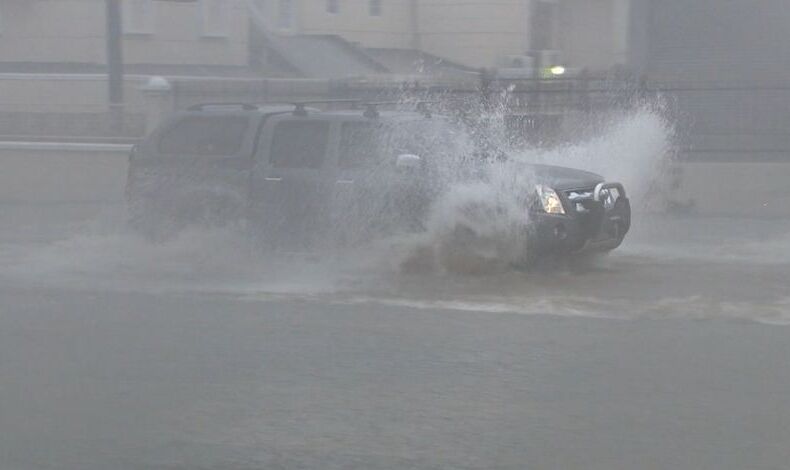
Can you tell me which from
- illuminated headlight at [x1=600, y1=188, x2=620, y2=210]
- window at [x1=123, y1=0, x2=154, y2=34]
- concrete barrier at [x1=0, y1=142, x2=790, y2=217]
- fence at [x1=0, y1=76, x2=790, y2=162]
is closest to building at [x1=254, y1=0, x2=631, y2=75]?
window at [x1=123, y1=0, x2=154, y2=34]

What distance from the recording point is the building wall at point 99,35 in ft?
124

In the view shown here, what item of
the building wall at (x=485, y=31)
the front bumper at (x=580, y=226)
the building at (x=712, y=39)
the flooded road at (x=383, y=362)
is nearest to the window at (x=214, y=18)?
the building wall at (x=485, y=31)

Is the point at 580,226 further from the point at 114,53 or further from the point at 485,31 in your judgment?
the point at 485,31

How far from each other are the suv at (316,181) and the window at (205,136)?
0.04 feet

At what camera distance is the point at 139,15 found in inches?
1511

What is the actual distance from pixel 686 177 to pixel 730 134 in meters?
1.06

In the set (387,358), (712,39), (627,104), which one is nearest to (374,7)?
(712,39)

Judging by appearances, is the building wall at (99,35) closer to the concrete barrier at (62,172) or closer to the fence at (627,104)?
the concrete barrier at (62,172)

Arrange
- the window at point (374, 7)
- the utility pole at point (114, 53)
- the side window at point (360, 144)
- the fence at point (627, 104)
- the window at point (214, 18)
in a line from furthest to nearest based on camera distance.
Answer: the window at point (374, 7)
the window at point (214, 18)
the utility pole at point (114, 53)
the fence at point (627, 104)
the side window at point (360, 144)

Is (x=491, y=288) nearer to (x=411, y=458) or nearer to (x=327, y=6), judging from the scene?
(x=411, y=458)

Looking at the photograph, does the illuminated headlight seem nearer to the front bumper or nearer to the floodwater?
the front bumper

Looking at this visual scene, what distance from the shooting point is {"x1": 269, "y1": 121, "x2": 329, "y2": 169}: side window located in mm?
12070

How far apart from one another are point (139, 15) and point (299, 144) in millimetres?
A: 27928

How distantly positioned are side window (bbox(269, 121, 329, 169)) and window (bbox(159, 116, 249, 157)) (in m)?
0.43
